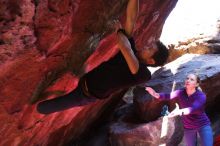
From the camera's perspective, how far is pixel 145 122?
895 centimetres

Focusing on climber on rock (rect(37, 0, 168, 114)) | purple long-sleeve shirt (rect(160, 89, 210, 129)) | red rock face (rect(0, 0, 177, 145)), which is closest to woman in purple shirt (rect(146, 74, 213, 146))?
purple long-sleeve shirt (rect(160, 89, 210, 129))

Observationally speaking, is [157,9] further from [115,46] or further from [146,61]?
[146,61]

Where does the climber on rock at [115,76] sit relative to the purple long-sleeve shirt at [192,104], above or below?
above

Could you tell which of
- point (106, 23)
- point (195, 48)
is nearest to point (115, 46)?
point (106, 23)

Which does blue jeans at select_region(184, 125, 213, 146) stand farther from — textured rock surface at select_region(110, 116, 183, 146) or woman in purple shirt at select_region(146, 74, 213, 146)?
textured rock surface at select_region(110, 116, 183, 146)

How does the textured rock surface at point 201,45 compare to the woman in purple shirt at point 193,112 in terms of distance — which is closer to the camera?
the woman in purple shirt at point 193,112

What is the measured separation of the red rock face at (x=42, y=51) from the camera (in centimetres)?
427

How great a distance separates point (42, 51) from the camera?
4.84 m

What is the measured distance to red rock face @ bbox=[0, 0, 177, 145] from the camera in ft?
14.0

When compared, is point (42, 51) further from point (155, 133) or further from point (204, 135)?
point (155, 133)

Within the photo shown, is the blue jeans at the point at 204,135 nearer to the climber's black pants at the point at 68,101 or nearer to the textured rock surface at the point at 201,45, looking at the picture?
the climber's black pants at the point at 68,101

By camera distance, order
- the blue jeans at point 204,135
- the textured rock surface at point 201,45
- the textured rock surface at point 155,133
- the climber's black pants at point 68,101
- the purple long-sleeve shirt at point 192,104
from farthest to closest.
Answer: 1. the textured rock surface at point 201,45
2. the textured rock surface at point 155,133
3. the blue jeans at point 204,135
4. the purple long-sleeve shirt at point 192,104
5. the climber's black pants at point 68,101

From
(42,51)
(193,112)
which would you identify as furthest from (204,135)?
(42,51)

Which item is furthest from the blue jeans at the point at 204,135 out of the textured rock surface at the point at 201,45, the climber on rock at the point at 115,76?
the textured rock surface at the point at 201,45
